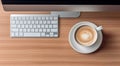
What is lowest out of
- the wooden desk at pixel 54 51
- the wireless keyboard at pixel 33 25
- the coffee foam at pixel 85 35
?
the wooden desk at pixel 54 51

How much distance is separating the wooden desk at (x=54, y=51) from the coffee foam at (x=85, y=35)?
4cm

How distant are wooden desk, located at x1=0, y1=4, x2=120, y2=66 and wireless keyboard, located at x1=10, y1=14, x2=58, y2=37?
0.07 feet

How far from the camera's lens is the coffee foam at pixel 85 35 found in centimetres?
107

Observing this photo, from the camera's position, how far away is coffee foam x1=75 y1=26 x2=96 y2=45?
1.07 m

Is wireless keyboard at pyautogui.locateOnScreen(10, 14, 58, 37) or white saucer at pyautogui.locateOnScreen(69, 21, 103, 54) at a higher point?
wireless keyboard at pyautogui.locateOnScreen(10, 14, 58, 37)

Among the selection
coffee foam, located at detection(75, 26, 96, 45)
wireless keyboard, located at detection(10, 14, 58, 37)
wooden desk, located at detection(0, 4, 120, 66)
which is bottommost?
wooden desk, located at detection(0, 4, 120, 66)

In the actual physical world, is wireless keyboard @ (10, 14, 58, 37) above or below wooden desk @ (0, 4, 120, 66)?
above

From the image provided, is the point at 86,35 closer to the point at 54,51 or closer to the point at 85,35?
the point at 85,35

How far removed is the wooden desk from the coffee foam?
4cm

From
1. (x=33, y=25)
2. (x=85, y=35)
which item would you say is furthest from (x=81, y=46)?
(x=33, y=25)

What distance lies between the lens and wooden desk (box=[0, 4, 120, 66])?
3.54ft

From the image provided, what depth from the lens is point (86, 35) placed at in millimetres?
1078
